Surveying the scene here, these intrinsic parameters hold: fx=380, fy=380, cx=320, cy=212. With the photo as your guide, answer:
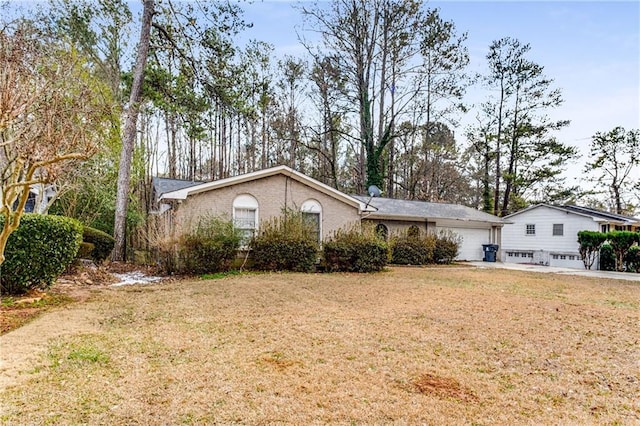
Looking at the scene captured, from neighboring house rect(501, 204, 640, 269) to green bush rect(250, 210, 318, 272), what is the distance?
596 inches

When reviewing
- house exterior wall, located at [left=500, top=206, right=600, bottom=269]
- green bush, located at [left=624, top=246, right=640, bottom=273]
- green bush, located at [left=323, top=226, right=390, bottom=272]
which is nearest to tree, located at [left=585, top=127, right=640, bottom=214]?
house exterior wall, located at [left=500, top=206, right=600, bottom=269]

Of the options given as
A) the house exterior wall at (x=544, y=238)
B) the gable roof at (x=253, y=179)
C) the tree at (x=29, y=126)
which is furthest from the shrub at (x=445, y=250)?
the tree at (x=29, y=126)

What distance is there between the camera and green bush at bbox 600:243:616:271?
18.3 metres

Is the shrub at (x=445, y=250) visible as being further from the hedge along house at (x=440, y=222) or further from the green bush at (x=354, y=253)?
the green bush at (x=354, y=253)

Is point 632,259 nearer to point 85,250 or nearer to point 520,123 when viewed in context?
point 520,123

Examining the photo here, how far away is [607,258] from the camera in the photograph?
18.5 metres

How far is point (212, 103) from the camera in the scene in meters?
16.3

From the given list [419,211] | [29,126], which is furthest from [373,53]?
[29,126]

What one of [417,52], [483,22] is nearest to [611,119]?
[417,52]

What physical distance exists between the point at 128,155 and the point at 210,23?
6164mm

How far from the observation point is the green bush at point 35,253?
7.07 metres

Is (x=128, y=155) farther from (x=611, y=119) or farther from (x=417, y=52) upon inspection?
(x=611, y=119)

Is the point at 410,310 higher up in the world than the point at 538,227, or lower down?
lower down

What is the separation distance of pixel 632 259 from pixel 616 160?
1211 centimetres
